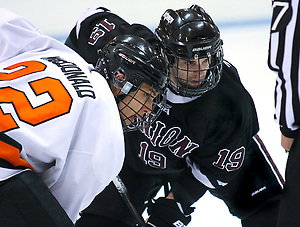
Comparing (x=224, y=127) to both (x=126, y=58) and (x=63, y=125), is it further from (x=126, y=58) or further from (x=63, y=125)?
(x=63, y=125)

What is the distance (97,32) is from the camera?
1.88m

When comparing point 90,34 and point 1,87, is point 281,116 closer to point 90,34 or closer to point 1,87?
point 1,87

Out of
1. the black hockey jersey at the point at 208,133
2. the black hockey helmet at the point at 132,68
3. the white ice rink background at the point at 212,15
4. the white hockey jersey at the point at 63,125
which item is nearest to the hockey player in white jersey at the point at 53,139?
the white hockey jersey at the point at 63,125

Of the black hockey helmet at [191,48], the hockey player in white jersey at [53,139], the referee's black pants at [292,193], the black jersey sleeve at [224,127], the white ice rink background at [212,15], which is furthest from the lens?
the white ice rink background at [212,15]

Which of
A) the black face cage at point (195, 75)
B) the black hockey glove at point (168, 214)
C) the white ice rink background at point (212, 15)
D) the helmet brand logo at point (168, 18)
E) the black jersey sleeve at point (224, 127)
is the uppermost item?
the helmet brand logo at point (168, 18)

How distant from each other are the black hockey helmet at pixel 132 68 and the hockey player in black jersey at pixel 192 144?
210mm

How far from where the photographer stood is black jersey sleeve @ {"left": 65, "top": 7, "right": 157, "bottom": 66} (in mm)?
1856

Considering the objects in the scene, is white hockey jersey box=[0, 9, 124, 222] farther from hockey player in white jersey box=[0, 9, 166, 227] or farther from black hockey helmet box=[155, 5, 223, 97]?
black hockey helmet box=[155, 5, 223, 97]

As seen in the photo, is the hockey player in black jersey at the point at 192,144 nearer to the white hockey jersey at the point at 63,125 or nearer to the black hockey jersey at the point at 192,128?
the black hockey jersey at the point at 192,128

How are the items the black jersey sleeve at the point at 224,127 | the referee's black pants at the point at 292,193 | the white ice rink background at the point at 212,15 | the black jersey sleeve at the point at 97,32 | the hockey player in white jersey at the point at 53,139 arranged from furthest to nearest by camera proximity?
1. the white ice rink background at the point at 212,15
2. the black jersey sleeve at the point at 97,32
3. the black jersey sleeve at the point at 224,127
4. the referee's black pants at the point at 292,193
5. the hockey player in white jersey at the point at 53,139

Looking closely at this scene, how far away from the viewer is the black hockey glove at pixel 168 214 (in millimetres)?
1953

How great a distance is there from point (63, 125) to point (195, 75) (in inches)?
25.8

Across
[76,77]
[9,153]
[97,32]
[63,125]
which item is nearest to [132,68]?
[76,77]

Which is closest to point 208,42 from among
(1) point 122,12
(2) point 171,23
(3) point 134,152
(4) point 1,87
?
(2) point 171,23
